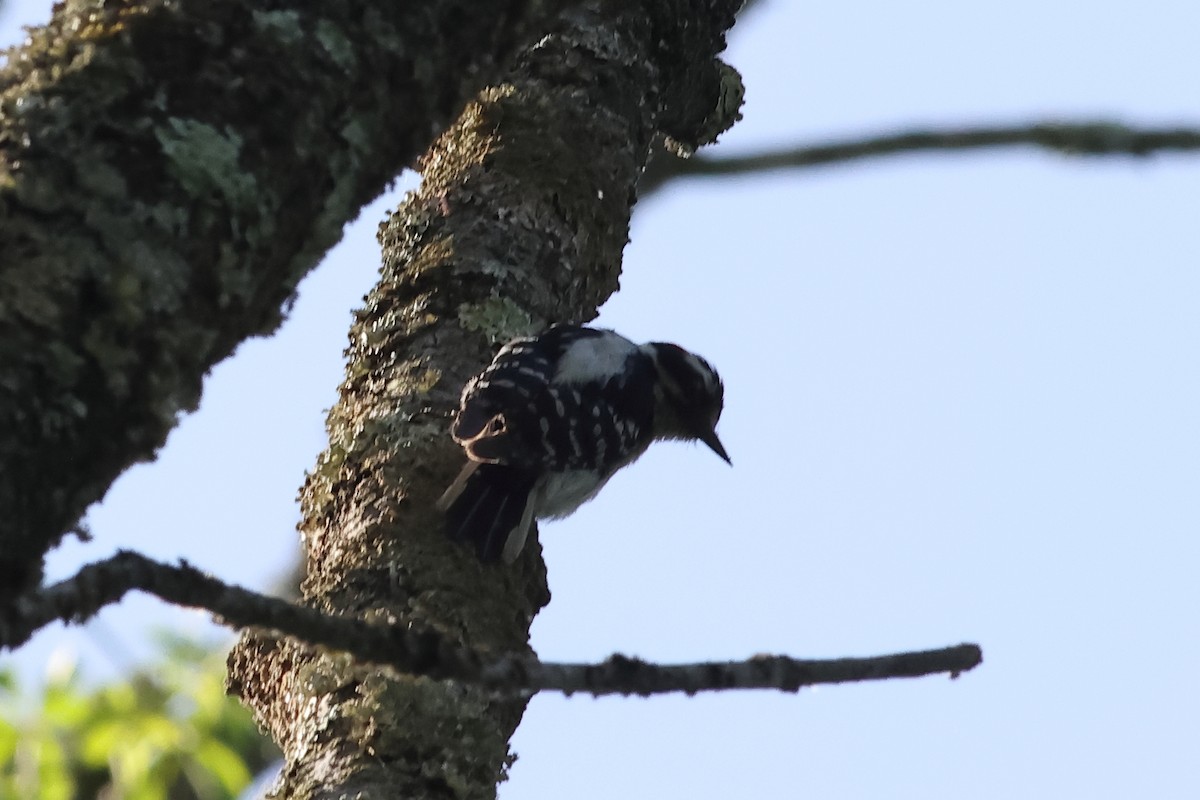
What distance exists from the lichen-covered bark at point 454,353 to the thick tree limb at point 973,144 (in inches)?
12.2

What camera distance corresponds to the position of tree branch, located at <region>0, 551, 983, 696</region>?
4.66 ft

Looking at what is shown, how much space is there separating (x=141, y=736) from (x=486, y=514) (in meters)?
2.46

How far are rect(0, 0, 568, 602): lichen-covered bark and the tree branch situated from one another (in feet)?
0.18

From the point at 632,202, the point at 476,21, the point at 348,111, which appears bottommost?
the point at 348,111

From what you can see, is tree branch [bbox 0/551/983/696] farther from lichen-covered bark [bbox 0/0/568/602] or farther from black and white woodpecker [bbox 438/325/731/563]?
black and white woodpecker [bbox 438/325/731/563]

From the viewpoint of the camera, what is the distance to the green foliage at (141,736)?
4559mm

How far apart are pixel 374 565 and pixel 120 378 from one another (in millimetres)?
1501

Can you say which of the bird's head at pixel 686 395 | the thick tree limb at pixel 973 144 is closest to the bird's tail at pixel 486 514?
the thick tree limb at pixel 973 144

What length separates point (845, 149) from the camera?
302 cm

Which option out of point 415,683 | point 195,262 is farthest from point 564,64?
point 195,262

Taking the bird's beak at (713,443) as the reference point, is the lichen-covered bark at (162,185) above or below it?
below

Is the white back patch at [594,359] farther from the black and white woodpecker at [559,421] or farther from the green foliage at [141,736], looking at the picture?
the green foliage at [141,736]

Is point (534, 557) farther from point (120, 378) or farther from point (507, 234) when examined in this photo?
point (120, 378)

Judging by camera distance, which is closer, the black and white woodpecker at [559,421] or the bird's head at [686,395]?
the black and white woodpecker at [559,421]
